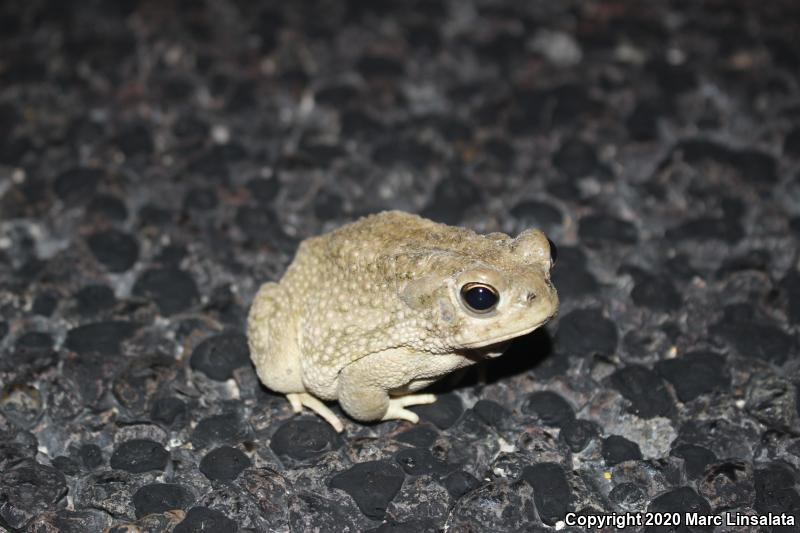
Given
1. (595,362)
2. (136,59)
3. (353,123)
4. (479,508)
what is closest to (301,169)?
(353,123)

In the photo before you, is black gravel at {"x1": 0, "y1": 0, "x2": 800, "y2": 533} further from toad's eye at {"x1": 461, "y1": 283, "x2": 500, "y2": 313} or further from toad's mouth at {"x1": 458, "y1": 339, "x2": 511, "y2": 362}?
toad's eye at {"x1": 461, "y1": 283, "x2": 500, "y2": 313}

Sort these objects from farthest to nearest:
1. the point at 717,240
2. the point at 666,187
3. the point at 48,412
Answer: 1. the point at 666,187
2. the point at 717,240
3. the point at 48,412

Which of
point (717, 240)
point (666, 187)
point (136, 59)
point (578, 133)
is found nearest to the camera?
point (717, 240)

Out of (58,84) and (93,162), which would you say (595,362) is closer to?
(93,162)

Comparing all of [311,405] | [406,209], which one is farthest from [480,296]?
[406,209]

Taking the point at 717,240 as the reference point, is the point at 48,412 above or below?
below

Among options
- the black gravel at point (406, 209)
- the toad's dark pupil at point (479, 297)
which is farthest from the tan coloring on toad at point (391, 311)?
the black gravel at point (406, 209)

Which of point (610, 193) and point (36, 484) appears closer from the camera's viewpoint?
point (36, 484)

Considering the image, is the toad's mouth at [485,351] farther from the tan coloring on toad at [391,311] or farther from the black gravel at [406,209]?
the black gravel at [406,209]
